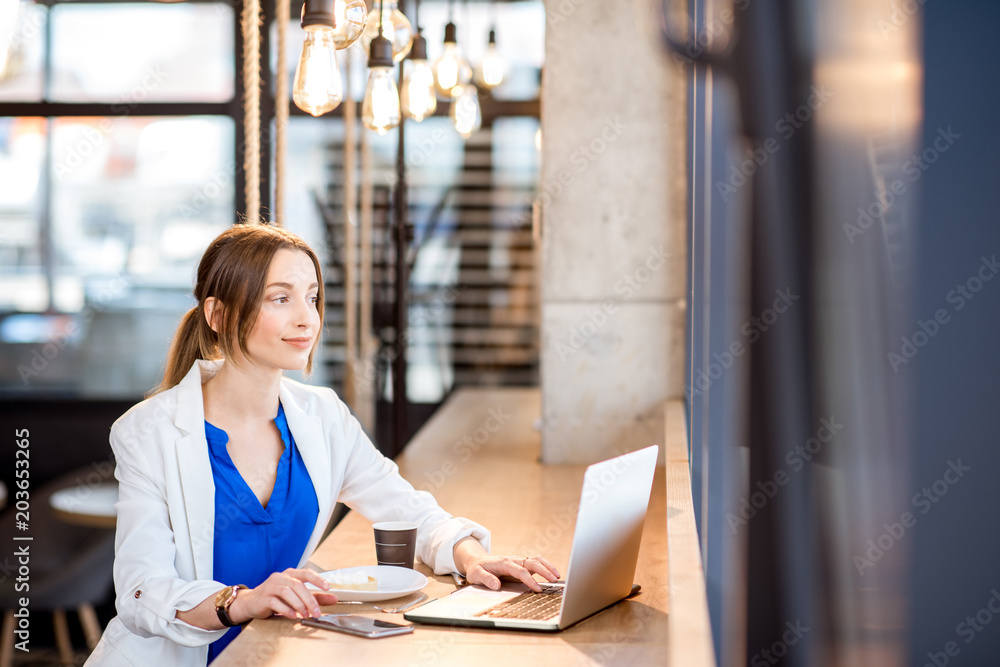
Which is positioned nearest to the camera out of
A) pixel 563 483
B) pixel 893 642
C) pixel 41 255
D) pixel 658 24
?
pixel 893 642

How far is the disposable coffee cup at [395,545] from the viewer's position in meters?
1.67

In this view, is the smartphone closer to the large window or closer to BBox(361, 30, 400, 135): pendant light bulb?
BBox(361, 30, 400, 135): pendant light bulb

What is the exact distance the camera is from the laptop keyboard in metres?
1.43

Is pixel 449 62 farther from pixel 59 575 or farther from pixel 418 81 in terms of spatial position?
pixel 59 575

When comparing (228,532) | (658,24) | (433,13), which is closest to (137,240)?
(433,13)

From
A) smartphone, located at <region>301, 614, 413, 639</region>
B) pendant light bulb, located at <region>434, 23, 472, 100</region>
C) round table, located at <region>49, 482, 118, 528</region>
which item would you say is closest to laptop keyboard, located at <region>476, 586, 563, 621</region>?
smartphone, located at <region>301, 614, 413, 639</region>

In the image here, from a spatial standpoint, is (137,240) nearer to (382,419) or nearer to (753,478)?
(382,419)

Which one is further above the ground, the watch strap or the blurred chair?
the watch strap

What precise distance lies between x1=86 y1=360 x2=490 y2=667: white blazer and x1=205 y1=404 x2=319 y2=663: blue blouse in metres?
0.04

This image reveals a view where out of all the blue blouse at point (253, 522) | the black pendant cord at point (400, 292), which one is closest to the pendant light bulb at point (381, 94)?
the blue blouse at point (253, 522)

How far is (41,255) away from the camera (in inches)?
246

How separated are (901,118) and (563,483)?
8.34 ft

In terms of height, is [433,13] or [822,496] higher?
[433,13]

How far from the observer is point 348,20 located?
64.1 inches
